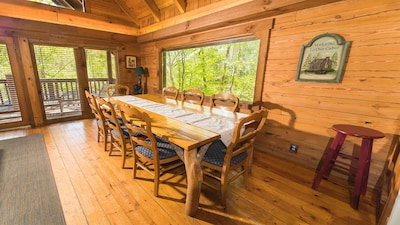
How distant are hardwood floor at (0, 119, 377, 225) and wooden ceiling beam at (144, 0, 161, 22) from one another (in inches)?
130

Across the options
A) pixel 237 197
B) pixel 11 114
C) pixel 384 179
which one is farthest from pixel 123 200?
pixel 11 114

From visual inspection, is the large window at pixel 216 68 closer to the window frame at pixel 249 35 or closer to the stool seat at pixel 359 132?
the window frame at pixel 249 35

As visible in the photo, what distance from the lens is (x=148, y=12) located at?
4.13 metres

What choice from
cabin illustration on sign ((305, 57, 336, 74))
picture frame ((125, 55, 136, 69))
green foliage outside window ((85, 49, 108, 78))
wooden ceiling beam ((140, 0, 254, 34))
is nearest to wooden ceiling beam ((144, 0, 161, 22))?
wooden ceiling beam ((140, 0, 254, 34))

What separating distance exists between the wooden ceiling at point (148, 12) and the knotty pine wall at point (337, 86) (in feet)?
0.95

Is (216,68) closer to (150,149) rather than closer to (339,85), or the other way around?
(339,85)

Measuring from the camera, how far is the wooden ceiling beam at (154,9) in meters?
3.71

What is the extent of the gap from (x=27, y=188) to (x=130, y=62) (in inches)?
146

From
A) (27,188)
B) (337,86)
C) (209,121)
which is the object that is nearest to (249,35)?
(337,86)

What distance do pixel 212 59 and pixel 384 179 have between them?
3001mm

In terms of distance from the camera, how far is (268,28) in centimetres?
237

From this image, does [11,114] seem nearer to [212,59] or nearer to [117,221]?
[117,221]

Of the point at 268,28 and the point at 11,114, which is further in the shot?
the point at 11,114

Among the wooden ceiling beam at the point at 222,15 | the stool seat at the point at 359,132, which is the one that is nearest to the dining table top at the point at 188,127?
the stool seat at the point at 359,132
